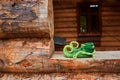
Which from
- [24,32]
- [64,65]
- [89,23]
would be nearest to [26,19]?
[24,32]

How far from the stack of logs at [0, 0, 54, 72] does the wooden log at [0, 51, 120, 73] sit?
0.01m

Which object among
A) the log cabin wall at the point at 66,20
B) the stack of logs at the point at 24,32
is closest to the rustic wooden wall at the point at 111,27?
the log cabin wall at the point at 66,20

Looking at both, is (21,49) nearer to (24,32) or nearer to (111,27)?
(24,32)

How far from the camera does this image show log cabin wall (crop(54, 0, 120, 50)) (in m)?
7.82

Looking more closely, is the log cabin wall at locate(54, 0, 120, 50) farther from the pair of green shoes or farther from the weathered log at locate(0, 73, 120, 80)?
the weathered log at locate(0, 73, 120, 80)

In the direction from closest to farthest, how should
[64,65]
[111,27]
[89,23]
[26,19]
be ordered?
[64,65]
[26,19]
[111,27]
[89,23]

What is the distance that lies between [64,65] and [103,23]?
511 centimetres

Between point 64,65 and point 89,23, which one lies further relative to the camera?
point 89,23

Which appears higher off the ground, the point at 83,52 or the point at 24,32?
the point at 24,32

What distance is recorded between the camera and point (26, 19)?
3.18 meters

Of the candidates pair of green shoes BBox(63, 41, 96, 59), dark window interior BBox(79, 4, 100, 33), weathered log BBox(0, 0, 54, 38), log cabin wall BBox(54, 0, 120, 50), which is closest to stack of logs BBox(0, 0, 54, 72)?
weathered log BBox(0, 0, 54, 38)

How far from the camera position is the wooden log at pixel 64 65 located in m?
3.00

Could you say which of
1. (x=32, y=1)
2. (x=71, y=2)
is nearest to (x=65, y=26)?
(x=71, y=2)

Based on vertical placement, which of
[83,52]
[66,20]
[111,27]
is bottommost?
[83,52]
